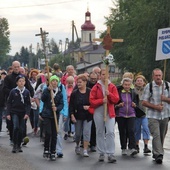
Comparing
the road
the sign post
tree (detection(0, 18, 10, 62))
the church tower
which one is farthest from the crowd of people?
the church tower

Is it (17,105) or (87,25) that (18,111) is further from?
(87,25)

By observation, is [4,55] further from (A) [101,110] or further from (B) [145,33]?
(A) [101,110]

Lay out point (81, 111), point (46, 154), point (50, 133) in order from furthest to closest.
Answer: point (81, 111)
point (46, 154)
point (50, 133)

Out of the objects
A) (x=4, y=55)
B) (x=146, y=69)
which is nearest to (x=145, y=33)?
(x=146, y=69)

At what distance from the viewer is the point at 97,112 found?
12.5 metres

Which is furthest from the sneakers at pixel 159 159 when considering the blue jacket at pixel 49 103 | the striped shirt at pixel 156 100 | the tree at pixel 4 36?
the tree at pixel 4 36

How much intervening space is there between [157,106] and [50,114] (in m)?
2.11

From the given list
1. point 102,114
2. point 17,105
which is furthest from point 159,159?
point 17,105

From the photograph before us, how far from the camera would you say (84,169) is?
37.0ft

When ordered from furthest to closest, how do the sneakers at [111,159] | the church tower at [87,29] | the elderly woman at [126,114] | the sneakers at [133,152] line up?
the church tower at [87,29] → the elderly woman at [126,114] → the sneakers at [133,152] → the sneakers at [111,159]

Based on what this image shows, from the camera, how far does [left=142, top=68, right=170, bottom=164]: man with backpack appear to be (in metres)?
12.3

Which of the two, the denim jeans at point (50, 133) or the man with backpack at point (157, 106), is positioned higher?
the man with backpack at point (157, 106)

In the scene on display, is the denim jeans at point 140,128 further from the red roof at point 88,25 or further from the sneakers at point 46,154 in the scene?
the red roof at point 88,25

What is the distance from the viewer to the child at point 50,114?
1249 centimetres
